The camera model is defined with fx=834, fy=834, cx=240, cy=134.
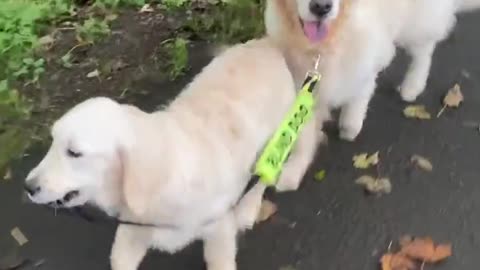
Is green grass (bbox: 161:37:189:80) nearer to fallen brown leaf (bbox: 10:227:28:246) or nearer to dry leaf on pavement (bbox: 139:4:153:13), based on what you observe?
dry leaf on pavement (bbox: 139:4:153:13)

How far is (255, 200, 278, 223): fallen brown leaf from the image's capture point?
3055 millimetres

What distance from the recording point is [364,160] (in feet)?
10.8

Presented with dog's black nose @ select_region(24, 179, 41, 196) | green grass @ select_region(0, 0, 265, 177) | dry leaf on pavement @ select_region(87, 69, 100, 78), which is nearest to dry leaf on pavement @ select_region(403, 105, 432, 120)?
green grass @ select_region(0, 0, 265, 177)

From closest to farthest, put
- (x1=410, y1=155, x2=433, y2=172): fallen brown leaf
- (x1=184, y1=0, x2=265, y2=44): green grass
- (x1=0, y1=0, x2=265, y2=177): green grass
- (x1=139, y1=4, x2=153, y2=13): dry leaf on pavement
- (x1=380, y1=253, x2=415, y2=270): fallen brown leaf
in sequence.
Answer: (x1=380, y1=253, x2=415, y2=270): fallen brown leaf < (x1=410, y1=155, x2=433, y2=172): fallen brown leaf < (x1=0, y1=0, x2=265, y2=177): green grass < (x1=184, y1=0, x2=265, y2=44): green grass < (x1=139, y1=4, x2=153, y2=13): dry leaf on pavement

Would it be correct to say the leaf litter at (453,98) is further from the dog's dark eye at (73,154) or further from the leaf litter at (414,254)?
the dog's dark eye at (73,154)

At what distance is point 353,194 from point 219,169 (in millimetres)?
857

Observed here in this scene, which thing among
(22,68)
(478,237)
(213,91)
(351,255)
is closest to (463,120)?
(478,237)

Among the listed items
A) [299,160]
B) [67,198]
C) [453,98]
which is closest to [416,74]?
[453,98]

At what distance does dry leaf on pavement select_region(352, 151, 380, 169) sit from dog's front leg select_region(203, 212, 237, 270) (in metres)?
0.71

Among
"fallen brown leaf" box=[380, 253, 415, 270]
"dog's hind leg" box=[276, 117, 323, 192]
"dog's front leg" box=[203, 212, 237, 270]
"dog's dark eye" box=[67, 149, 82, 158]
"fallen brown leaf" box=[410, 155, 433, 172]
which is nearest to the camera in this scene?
"dog's dark eye" box=[67, 149, 82, 158]

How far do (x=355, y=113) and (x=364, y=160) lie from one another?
0.19 meters

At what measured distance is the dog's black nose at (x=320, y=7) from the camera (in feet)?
9.12

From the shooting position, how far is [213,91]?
2629 mm

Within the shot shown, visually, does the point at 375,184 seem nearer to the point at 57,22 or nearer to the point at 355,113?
the point at 355,113
